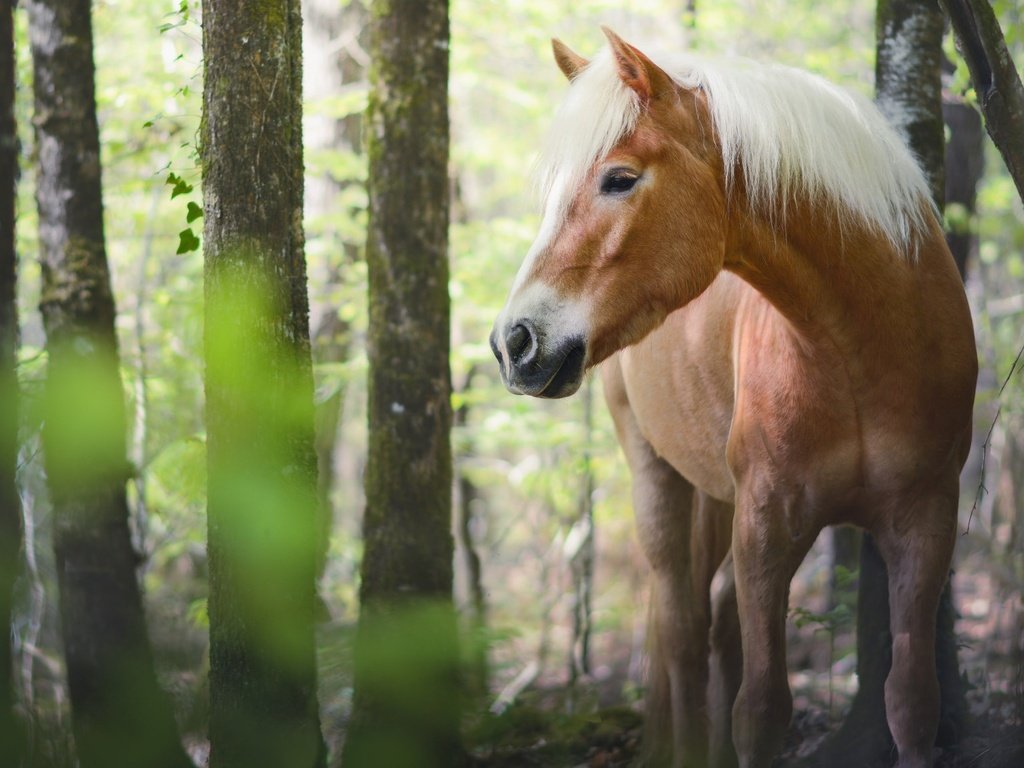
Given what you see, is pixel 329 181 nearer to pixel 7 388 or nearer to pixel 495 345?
pixel 7 388

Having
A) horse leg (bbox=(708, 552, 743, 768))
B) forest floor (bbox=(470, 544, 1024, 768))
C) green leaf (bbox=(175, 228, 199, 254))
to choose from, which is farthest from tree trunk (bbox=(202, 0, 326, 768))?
horse leg (bbox=(708, 552, 743, 768))

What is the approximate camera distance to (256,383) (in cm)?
304

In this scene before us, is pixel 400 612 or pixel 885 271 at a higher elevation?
pixel 885 271

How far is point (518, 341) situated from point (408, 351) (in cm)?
172

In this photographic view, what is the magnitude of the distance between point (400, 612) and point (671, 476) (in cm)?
154

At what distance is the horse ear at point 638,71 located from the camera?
2.97 m

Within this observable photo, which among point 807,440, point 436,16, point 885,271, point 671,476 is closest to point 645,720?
point 671,476

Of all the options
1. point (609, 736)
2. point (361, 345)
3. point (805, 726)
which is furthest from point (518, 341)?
point (361, 345)

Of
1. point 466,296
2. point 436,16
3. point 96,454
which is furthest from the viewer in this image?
point 466,296

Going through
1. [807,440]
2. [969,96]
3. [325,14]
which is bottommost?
[807,440]

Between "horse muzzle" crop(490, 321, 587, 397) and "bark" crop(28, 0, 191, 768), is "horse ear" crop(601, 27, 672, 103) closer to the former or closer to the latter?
"horse muzzle" crop(490, 321, 587, 397)

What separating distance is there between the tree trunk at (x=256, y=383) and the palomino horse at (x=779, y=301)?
78 cm

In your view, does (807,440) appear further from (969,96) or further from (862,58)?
(862,58)

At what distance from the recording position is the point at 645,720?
15.8 ft
